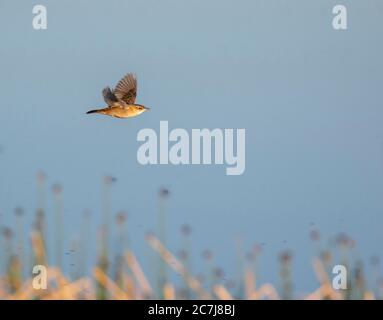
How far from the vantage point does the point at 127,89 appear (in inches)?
156

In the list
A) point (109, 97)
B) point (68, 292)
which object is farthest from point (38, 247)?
point (109, 97)

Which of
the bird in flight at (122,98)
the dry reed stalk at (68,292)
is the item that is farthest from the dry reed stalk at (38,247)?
the bird in flight at (122,98)

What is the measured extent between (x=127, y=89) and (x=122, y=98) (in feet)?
0.22

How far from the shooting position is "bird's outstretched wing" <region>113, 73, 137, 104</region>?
393 centimetres

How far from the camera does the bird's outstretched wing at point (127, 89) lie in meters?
3.93

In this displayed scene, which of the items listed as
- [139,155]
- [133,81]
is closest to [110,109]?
[133,81]

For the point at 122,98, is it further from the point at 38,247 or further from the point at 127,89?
the point at 38,247

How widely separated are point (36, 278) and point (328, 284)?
1212 mm

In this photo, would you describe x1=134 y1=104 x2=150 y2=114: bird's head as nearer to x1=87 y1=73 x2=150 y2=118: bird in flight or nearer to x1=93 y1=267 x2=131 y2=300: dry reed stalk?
x1=87 y1=73 x2=150 y2=118: bird in flight

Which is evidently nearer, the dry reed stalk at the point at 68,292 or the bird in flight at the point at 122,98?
the dry reed stalk at the point at 68,292

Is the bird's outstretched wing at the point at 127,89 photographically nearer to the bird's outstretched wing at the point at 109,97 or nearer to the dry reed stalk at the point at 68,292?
the bird's outstretched wing at the point at 109,97

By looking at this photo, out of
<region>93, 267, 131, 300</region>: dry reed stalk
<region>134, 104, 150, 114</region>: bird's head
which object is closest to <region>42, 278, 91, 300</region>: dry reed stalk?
<region>93, 267, 131, 300</region>: dry reed stalk

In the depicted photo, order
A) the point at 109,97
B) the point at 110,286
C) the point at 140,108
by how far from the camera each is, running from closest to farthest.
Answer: the point at 110,286 → the point at 140,108 → the point at 109,97
